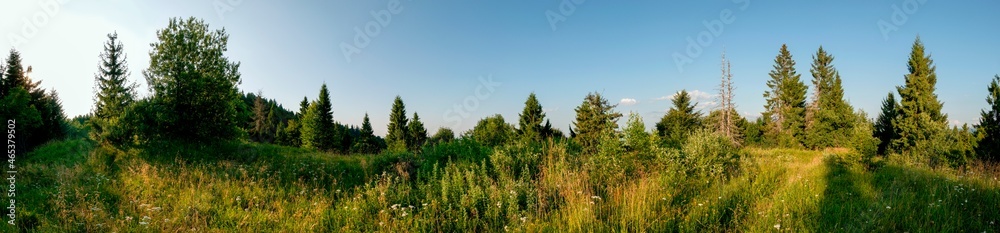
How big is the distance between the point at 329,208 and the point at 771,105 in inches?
2050

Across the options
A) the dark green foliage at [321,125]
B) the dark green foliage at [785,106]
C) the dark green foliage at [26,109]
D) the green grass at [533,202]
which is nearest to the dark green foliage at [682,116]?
the dark green foliage at [785,106]

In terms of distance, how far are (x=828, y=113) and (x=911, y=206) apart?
3431 cm

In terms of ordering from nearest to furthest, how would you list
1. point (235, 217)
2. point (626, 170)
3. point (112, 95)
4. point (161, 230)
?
point (161, 230) < point (235, 217) < point (626, 170) < point (112, 95)

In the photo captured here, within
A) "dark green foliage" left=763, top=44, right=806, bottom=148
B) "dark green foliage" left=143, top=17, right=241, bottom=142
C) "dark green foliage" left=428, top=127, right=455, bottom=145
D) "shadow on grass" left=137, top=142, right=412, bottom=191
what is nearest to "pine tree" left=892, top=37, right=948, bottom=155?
"dark green foliage" left=763, top=44, right=806, bottom=148

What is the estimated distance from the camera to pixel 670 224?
163 inches

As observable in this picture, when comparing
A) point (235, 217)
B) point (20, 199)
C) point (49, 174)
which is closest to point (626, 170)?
point (235, 217)

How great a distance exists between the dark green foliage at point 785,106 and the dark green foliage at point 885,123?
6701 millimetres

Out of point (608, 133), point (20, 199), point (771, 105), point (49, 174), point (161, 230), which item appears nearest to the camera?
point (161, 230)

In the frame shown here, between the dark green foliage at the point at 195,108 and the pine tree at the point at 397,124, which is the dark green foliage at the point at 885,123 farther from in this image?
the pine tree at the point at 397,124

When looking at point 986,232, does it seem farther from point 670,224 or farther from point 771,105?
point 771,105

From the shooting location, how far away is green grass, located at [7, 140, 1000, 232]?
4.37 metres

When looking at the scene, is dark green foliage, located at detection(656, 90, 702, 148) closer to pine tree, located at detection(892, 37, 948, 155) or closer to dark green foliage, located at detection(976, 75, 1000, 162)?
pine tree, located at detection(892, 37, 948, 155)

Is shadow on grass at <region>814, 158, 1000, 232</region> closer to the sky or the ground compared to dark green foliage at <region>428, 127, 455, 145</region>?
closer to the ground

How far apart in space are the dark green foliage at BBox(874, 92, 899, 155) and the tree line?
90 mm
